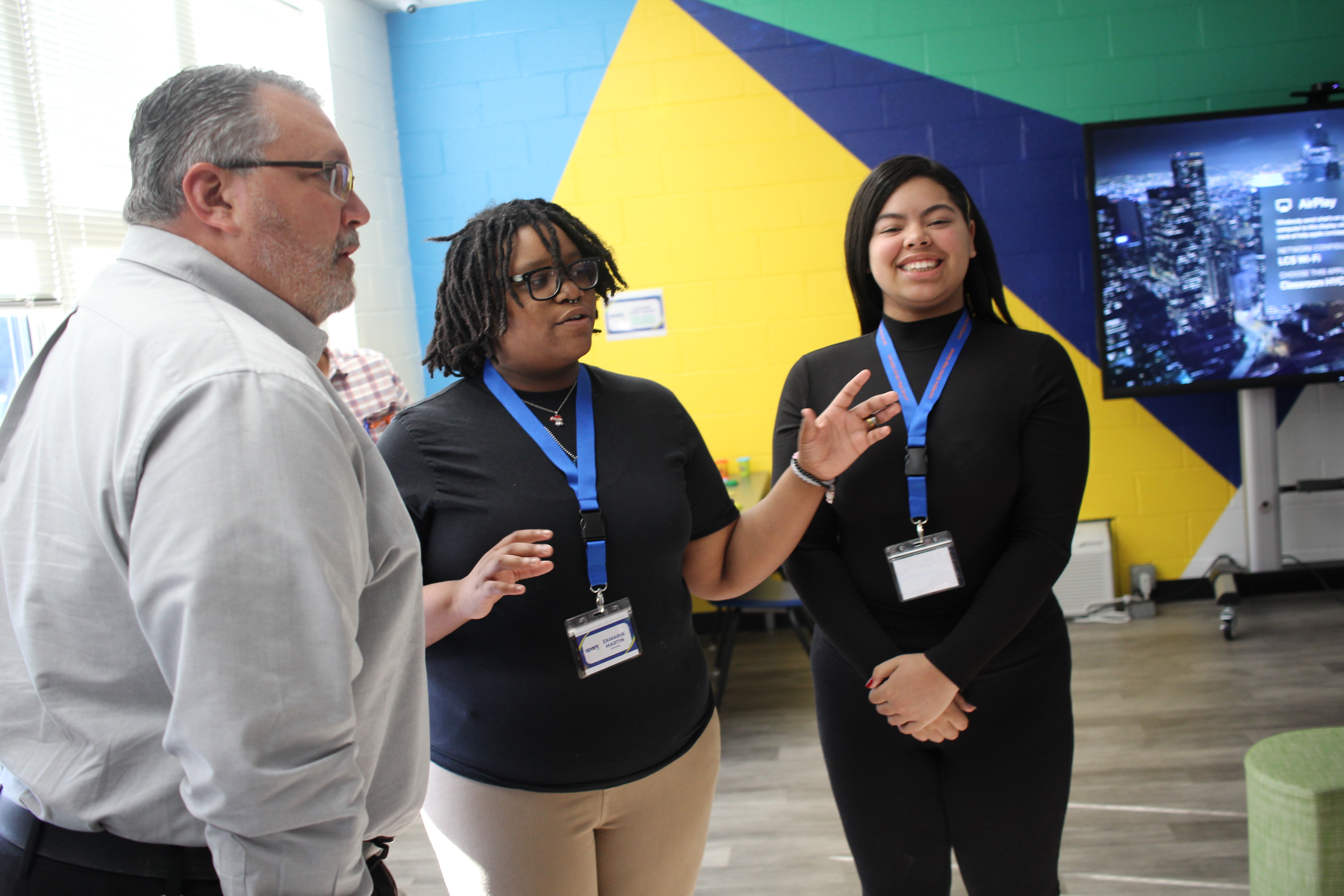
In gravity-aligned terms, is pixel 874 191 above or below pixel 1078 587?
above

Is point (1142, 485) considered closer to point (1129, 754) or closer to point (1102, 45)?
→ point (1129, 754)

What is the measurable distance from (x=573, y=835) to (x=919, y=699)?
1.86 ft

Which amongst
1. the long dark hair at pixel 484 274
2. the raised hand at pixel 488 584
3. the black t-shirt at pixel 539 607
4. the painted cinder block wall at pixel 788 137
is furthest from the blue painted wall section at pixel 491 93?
the raised hand at pixel 488 584

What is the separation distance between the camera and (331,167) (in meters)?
0.94

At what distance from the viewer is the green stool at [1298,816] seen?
162 cm

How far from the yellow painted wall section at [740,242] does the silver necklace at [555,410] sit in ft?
9.30

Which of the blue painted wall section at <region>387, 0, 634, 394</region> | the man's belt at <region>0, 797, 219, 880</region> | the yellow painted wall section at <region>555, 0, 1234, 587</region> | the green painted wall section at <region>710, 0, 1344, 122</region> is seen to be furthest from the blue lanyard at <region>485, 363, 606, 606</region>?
the green painted wall section at <region>710, 0, 1344, 122</region>

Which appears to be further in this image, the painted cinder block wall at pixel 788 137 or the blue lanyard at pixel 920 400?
the painted cinder block wall at pixel 788 137

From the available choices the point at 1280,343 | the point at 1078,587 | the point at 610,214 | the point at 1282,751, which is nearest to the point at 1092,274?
the point at 1280,343

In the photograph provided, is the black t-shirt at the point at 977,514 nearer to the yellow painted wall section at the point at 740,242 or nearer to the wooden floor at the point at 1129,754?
the wooden floor at the point at 1129,754

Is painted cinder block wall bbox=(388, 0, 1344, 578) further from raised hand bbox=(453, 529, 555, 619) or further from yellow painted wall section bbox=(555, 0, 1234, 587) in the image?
raised hand bbox=(453, 529, 555, 619)

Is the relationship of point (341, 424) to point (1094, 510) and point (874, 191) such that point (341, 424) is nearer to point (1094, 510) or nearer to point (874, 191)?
point (874, 191)

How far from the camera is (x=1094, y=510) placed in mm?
4215

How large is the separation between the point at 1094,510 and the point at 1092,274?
43.0 inches
